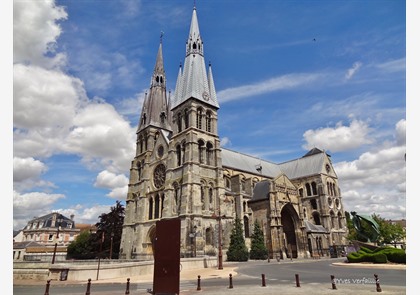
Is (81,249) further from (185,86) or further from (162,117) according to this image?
(185,86)

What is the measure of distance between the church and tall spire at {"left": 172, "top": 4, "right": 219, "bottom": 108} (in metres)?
0.17

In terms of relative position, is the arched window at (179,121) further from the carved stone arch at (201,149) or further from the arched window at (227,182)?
the arched window at (227,182)

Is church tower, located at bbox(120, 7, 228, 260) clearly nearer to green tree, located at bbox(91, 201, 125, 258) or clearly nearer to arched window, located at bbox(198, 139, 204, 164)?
arched window, located at bbox(198, 139, 204, 164)

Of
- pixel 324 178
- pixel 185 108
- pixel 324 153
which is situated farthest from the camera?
pixel 324 153

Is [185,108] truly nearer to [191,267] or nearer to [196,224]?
[196,224]

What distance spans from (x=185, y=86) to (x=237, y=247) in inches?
962

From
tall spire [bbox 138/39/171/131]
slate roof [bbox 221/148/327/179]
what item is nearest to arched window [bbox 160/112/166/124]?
tall spire [bbox 138/39/171/131]

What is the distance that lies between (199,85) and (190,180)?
1534 centimetres

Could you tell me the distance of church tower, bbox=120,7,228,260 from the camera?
1293 inches

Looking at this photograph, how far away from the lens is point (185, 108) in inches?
1544

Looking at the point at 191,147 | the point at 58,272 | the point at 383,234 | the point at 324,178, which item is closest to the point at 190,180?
the point at 191,147

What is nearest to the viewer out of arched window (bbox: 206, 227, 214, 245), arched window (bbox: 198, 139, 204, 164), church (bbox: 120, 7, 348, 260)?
arched window (bbox: 206, 227, 214, 245)

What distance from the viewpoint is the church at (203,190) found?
33875 mm

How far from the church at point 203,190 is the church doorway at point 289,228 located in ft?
0.46
